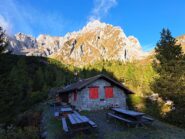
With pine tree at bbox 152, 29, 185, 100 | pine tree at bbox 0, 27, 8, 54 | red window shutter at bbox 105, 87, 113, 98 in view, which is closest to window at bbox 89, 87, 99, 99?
red window shutter at bbox 105, 87, 113, 98

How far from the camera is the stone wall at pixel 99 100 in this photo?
26.9 metres

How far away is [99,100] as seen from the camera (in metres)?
27.5

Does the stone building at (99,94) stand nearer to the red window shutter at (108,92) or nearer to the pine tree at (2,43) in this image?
the red window shutter at (108,92)

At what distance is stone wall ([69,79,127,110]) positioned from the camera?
26.9m

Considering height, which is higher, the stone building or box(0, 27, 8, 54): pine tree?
box(0, 27, 8, 54): pine tree

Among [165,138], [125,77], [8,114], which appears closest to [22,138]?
[165,138]

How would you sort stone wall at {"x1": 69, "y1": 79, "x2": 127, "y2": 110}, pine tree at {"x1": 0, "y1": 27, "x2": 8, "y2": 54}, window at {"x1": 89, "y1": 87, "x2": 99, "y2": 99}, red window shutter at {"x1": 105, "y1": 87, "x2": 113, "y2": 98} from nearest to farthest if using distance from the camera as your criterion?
pine tree at {"x1": 0, "y1": 27, "x2": 8, "y2": 54}
stone wall at {"x1": 69, "y1": 79, "x2": 127, "y2": 110}
window at {"x1": 89, "y1": 87, "x2": 99, "y2": 99}
red window shutter at {"x1": 105, "y1": 87, "x2": 113, "y2": 98}

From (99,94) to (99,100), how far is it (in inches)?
31.9

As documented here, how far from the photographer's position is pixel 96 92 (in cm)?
2755

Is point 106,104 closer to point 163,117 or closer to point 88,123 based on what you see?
point 163,117

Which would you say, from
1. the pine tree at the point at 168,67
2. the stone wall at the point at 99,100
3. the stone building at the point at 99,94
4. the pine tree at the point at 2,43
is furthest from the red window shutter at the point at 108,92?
the pine tree at the point at 2,43

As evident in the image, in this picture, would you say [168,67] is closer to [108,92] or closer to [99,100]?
[108,92]

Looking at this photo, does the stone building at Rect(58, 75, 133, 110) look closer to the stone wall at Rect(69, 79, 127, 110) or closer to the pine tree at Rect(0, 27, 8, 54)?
the stone wall at Rect(69, 79, 127, 110)

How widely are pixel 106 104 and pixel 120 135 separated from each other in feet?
48.0
